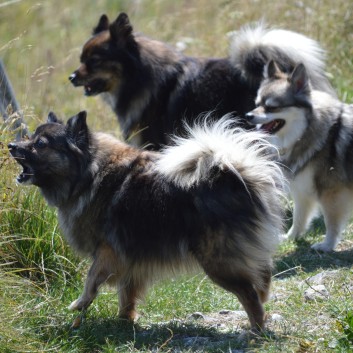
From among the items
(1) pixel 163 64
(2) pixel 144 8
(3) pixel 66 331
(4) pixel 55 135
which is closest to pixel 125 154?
(4) pixel 55 135

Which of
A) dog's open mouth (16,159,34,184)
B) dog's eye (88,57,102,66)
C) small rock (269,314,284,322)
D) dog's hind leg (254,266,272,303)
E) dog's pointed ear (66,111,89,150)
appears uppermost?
dog's pointed ear (66,111,89,150)

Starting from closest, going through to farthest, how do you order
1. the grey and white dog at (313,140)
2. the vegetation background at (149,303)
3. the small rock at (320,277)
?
the vegetation background at (149,303) → the small rock at (320,277) → the grey and white dog at (313,140)

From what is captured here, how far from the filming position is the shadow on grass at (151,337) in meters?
3.88

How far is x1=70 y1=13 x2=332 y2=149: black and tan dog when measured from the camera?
678cm

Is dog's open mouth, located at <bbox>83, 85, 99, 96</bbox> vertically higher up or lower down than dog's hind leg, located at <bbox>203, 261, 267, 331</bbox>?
higher up

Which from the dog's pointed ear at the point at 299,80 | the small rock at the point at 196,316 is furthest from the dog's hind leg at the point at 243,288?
the dog's pointed ear at the point at 299,80

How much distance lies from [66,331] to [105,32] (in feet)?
12.2

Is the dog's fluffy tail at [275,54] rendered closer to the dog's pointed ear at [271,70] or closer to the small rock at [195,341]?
the dog's pointed ear at [271,70]

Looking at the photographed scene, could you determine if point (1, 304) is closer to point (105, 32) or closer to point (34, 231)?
point (34, 231)

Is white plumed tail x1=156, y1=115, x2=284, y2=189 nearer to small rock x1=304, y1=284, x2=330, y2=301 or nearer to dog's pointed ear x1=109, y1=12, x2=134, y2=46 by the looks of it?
small rock x1=304, y1=284, x2=330, y2=301

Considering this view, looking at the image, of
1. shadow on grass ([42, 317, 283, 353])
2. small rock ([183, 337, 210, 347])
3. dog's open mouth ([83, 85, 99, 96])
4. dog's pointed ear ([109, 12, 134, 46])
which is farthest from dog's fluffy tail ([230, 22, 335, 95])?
small rock ([183, 337, 210, 347])

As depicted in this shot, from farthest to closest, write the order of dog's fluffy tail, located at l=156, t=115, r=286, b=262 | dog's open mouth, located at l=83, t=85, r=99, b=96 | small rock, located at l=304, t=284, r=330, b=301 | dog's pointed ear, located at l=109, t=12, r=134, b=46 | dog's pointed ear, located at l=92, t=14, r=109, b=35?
1. dog's pointed ear, located at l=92, t=14, r=109, b=35
2. dog's open mouth, located at l=83, t=85, r=99, b=96
3. dog's pointed ear, located at l=109, t=12, r=134, b=46
4. small rock, located at l=304, t=284, r=330, b=301
5. dog's fluffy tail, located at l=156, t=115, r=286, b=262

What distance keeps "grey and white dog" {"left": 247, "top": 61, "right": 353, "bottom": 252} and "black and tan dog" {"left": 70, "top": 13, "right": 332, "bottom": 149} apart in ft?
2.36

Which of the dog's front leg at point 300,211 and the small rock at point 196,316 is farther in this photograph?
the dog's front leg at point 300,211
